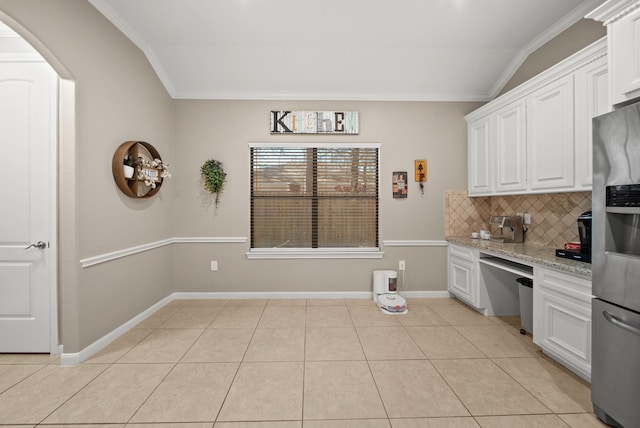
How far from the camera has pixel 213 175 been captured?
11.8ft

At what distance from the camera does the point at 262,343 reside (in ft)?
8.40

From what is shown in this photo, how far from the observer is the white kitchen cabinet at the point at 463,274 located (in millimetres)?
3209

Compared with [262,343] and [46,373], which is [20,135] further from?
[262,343]

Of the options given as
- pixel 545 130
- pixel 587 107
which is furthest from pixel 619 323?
pixel 545 130

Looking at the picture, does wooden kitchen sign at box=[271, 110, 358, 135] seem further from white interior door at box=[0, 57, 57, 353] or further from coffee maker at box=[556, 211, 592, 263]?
coffee maker at box=[556, 211, 592, 263]

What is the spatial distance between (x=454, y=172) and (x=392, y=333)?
93.0 inches

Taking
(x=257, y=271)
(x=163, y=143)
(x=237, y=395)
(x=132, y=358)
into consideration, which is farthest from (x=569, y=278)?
(x=163, y=143)

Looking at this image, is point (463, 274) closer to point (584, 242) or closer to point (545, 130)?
point (584, 242)

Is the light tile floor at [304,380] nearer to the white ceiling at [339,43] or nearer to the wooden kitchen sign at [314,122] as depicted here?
the wooden kitchen sign at [314,122]

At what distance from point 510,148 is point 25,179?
4669mm

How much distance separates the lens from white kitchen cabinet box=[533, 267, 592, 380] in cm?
191

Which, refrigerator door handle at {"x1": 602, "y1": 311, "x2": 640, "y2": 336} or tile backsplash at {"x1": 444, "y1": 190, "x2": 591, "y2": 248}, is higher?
tile backsplash at {"x1": 444, "y1": 190, "x2": 591, "y2": 248}

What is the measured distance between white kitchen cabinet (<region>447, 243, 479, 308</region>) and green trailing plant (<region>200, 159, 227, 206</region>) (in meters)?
3.23

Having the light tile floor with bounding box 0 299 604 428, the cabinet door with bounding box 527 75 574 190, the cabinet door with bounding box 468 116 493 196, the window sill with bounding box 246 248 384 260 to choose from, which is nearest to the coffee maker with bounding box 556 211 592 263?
the cabinet door with bounding box 527 75 574 190
